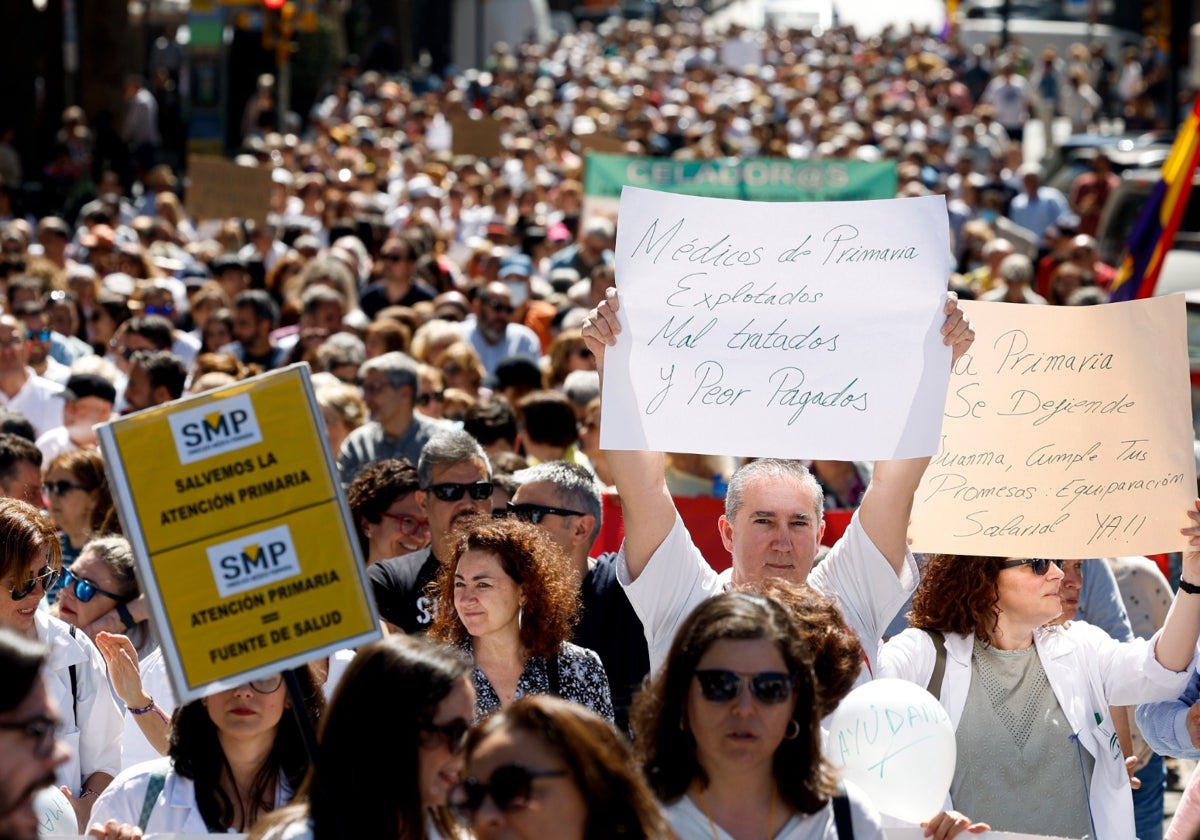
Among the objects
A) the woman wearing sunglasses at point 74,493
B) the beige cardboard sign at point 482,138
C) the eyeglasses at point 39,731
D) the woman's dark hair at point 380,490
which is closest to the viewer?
the eyeglasses at point 39,731

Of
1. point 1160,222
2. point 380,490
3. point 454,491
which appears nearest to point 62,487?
point 380,490

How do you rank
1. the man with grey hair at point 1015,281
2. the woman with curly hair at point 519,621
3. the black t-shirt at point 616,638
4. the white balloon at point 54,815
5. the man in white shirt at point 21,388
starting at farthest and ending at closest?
the man with grey hair at point 1015,281
the man in white shirt at point 21,388
the black t-shirt at point 616,638
the woman with curly hair at point 519,621
the white balloon at point 54,815

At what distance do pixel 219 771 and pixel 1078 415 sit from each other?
2357mm

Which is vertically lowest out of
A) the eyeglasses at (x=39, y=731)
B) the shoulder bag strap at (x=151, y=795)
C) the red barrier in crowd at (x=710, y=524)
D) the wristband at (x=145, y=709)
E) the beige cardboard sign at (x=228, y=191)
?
the beige cardboard sign at (x=228, y=191)

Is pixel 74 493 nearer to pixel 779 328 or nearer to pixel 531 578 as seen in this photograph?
pixel 531 578

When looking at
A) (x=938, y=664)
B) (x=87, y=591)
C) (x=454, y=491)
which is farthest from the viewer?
(x=454, y=491)

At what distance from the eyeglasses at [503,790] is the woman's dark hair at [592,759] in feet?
0.18

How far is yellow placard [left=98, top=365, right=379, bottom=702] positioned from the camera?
364 centimetres

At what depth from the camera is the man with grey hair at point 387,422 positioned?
8.48 meters

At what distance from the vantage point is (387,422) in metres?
8.54

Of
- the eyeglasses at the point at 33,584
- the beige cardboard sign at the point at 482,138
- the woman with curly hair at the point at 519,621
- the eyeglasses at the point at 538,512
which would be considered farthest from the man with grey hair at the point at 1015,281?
the beige cardboard sign at the point at 482,138

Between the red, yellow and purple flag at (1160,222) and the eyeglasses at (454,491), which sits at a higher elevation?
the eyeglasses at (454,491)

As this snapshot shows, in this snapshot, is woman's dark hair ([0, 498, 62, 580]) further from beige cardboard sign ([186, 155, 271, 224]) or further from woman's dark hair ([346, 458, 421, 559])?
beige cardboard sign ([186, 155, 271, 224])

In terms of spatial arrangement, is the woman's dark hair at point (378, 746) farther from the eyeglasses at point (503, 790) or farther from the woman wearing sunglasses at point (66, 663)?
the woman wearing sunglasses at point (66, 663)
